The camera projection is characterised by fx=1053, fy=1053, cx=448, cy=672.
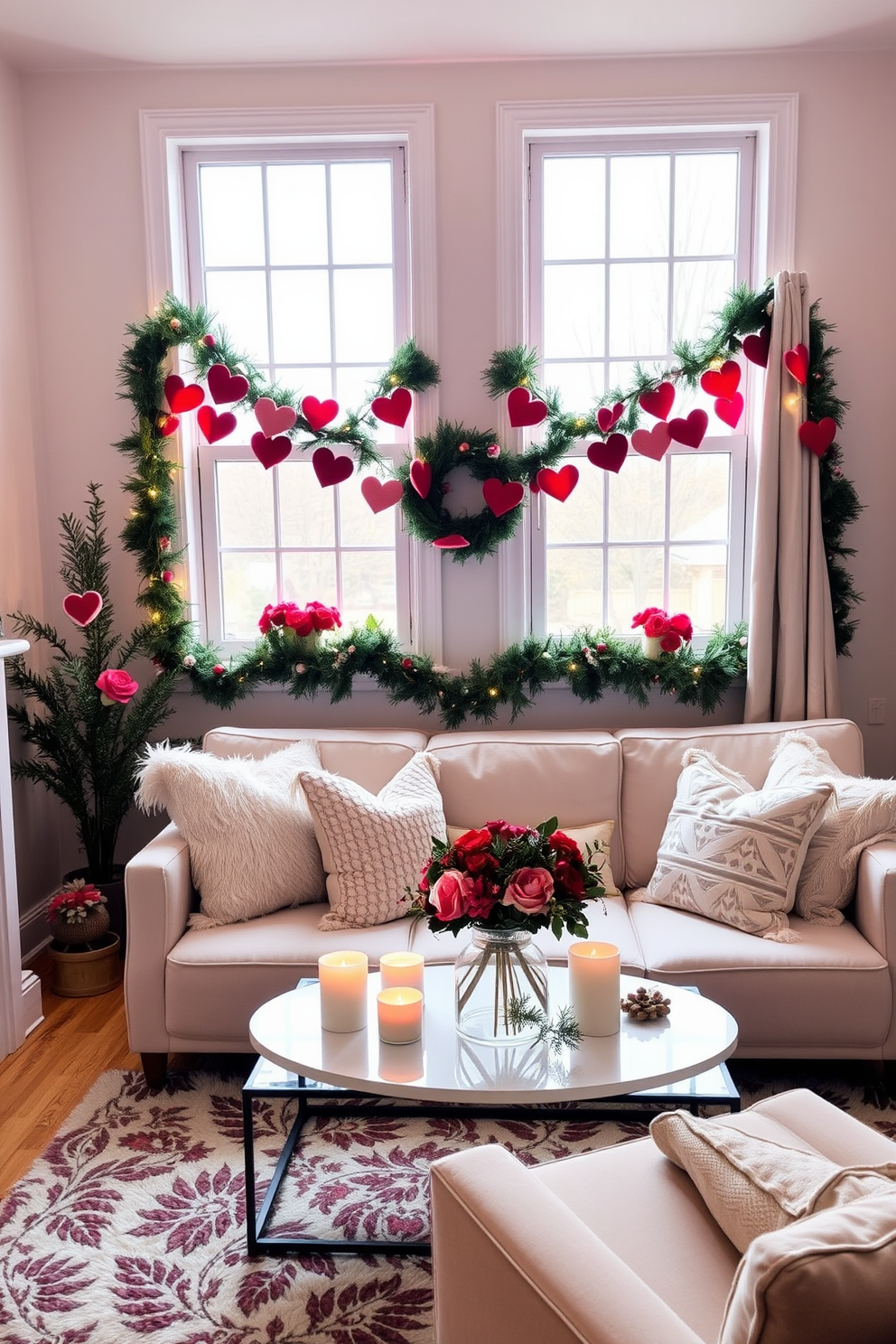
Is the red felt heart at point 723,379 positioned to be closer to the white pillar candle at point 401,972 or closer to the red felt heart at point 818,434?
the red felt heart at point 818,434

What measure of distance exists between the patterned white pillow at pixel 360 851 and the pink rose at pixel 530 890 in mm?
943

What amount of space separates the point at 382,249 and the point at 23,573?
1.65 metres

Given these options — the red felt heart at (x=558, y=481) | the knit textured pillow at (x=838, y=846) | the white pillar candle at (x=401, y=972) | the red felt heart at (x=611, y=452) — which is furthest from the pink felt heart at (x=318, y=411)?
the white pillar candle at (x=401, y=972)

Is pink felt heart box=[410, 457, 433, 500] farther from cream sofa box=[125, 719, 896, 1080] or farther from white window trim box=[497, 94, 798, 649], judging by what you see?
Result: cream sofa box=[125, 719, 896, 1080]

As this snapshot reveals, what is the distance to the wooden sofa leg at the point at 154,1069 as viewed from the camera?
2715 mm

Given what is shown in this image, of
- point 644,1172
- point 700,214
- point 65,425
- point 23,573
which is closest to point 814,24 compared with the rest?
point 700,214

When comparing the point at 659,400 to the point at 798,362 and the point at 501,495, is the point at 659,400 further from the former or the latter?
the point at 501,495

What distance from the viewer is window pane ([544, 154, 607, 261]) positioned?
141 inches

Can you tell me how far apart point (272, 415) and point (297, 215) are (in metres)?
0.73

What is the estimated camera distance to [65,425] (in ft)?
12.0

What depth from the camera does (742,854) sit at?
2748mm

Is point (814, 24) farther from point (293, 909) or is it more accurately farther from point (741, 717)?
point (293, 909)

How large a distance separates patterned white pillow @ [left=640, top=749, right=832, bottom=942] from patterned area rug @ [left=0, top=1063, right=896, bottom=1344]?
16.9 inches

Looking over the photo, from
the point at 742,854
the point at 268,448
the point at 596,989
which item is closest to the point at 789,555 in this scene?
the point at 742,854
